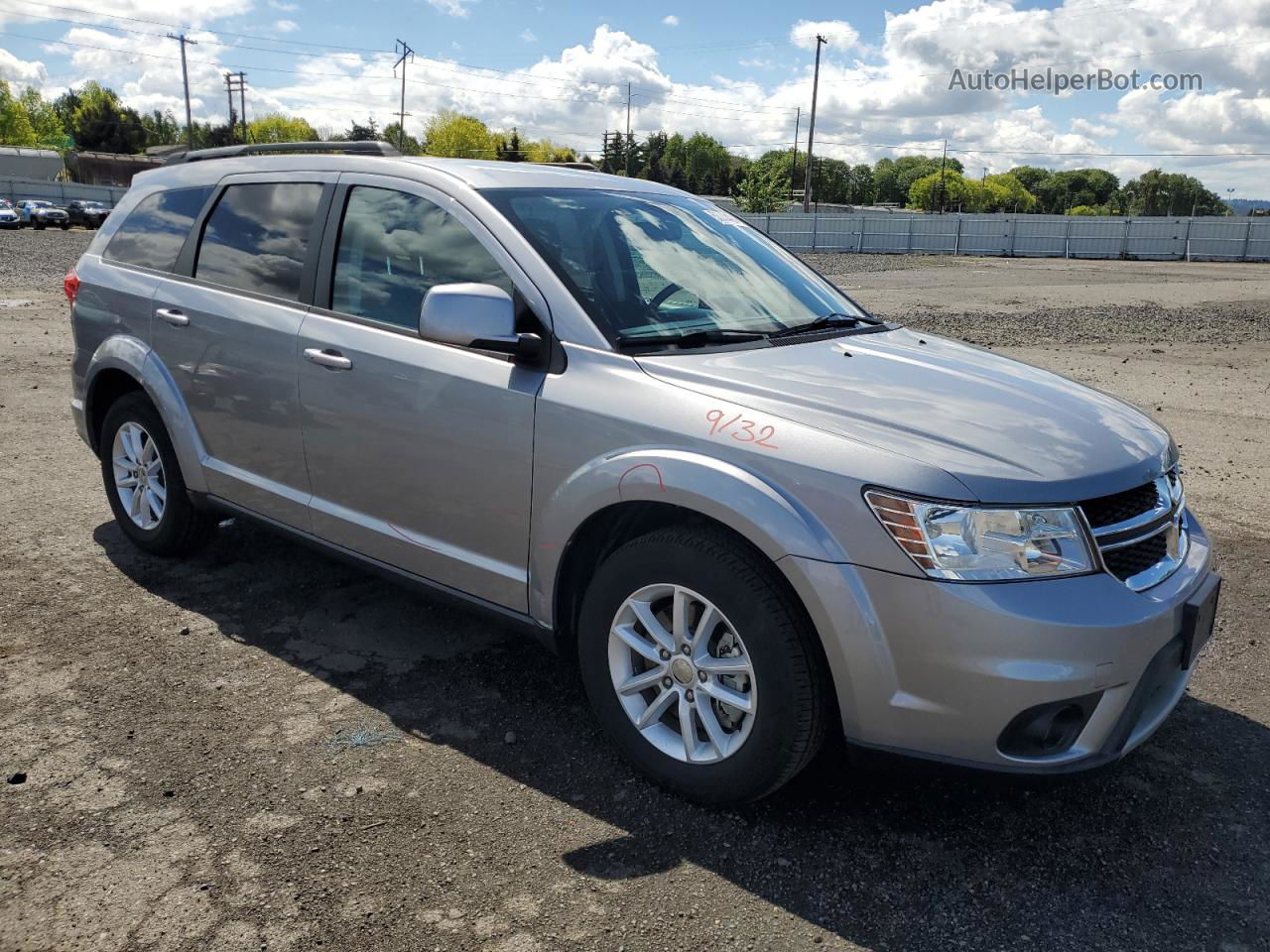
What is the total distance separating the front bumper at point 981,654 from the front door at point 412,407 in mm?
1107

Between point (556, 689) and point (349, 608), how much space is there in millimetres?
1219

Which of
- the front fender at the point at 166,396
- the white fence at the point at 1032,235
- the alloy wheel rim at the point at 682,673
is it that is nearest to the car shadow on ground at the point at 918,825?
the alloy wheel rim at the point at 682,673

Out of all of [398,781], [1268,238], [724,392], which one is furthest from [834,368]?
[1268,238]

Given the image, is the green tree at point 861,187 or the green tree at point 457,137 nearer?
the green tree at point 457,137

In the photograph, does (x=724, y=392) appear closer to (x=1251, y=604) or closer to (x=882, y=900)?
(x=882, y=900)

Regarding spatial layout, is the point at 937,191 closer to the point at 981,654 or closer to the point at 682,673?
the point at 682,673

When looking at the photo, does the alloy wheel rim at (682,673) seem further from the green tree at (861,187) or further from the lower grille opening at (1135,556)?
the green tree at (861,187)

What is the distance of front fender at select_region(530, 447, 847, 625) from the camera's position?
272cm

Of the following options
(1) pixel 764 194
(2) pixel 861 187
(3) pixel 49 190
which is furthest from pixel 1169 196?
(3) pixel 49 190

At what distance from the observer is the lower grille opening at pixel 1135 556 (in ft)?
9.04

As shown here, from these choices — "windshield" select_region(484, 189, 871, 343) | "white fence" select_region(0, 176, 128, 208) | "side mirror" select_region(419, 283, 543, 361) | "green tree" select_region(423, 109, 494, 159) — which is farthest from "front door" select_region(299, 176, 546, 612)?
"green tree" select_region(423, 109, 494, 159)

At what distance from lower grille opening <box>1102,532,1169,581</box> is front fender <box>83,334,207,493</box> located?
11.9 ft

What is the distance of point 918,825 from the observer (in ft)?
10.1

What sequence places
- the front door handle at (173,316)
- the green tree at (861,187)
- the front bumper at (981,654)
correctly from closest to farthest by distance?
the front bumper at (981,654)
the front door handle at (173,316)
the green tree at (861,187)
